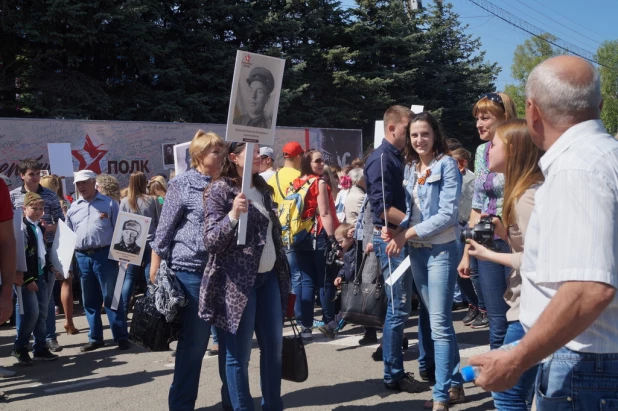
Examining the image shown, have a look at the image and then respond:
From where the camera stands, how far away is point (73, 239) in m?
7.46

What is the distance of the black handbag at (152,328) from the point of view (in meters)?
4.52

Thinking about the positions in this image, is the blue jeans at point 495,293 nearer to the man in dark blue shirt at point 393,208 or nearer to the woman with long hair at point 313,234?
the man in dark blue shirt at point 393,208

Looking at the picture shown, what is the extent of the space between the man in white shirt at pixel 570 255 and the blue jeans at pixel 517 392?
136 cm

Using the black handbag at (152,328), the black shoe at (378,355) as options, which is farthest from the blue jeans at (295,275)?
the black handbag at (152,328)

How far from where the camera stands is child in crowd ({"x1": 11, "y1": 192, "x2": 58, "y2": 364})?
6895 millimetres

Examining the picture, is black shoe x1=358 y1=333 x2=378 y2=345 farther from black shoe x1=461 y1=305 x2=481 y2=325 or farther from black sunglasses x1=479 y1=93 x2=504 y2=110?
black sunglasses x1=479 y1=93 x2=504 y2=110

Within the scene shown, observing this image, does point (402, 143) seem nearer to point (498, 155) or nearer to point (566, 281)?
point (498, 155)

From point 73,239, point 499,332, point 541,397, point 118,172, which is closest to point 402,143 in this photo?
point 499,332

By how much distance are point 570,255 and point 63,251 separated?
21.1ft

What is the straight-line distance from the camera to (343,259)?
785 centimetres

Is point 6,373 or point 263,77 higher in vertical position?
point 263,77

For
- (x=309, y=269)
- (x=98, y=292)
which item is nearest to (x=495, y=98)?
(x=309, y=269)

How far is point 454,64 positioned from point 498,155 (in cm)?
3344

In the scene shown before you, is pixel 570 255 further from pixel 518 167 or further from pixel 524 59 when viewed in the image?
pixel 524 59
